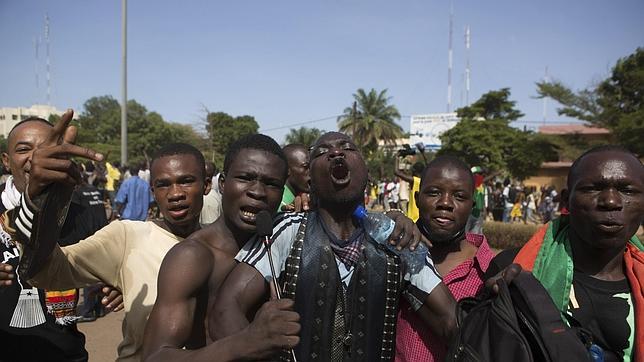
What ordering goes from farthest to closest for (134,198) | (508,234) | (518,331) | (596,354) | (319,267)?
(508,234) < (134,198) < (319,267) < (596,354) < (518,331)

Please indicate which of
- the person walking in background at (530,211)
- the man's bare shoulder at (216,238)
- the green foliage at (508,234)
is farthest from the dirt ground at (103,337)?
the person walking in background at (530,211)

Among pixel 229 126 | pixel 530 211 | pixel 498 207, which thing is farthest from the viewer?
pixel 229 126

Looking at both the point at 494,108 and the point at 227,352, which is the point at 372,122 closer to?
the point at 494,108

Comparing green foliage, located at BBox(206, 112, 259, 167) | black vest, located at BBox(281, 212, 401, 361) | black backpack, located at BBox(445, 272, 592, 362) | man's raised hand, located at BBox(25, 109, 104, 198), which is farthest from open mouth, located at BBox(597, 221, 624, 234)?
green foliage, located at BBox(206, 112, 259, 167)

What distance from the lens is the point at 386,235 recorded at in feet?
6.70

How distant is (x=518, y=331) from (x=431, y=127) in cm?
5224

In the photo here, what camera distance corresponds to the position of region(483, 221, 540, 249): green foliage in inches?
475

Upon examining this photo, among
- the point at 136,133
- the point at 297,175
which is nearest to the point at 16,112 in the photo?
the point at 136,133

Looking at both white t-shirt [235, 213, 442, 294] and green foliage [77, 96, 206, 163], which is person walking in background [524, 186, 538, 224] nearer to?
white t-shirt [235, 213, 442, 294]

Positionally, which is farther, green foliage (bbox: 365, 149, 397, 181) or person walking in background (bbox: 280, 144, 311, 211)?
green foliage (bbox: 365, 149, 397, 181)

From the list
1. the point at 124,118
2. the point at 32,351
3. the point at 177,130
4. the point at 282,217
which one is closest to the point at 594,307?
the point at 282,217

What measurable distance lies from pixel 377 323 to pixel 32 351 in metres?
2.00

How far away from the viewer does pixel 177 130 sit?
61688 millimetres

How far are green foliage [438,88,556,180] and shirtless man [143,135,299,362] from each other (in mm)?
29404
